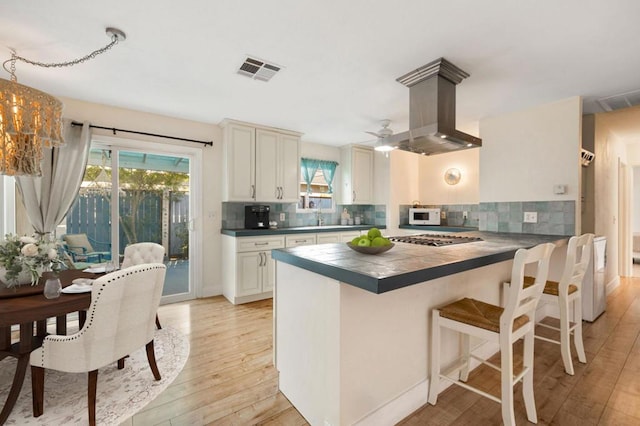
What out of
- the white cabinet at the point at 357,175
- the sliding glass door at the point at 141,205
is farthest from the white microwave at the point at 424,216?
the sliding glass door at the point at 141,205

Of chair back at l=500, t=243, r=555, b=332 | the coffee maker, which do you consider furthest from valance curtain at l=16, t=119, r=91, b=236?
chair back at l=500, t=243, r=555, b=332

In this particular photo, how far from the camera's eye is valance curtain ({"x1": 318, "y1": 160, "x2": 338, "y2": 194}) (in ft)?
16.9

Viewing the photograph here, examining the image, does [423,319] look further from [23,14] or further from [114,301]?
[23,14]

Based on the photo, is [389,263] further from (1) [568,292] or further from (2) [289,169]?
(2) [289,169]

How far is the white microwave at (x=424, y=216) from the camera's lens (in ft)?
15.4

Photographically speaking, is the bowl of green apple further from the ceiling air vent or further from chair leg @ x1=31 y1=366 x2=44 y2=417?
chair leg @ x1=31 y1=366 x2=44 y2=417

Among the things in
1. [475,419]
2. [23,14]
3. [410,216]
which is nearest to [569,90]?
[410,216]

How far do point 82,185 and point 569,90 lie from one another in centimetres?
528

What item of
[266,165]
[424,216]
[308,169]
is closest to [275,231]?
[266,165]

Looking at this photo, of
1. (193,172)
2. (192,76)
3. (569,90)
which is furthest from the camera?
(193,172)

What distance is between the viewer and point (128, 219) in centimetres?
358

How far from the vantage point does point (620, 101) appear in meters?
3.03

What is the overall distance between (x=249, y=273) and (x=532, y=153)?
12.1 feet

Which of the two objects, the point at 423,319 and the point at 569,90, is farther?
the point at 569,90
